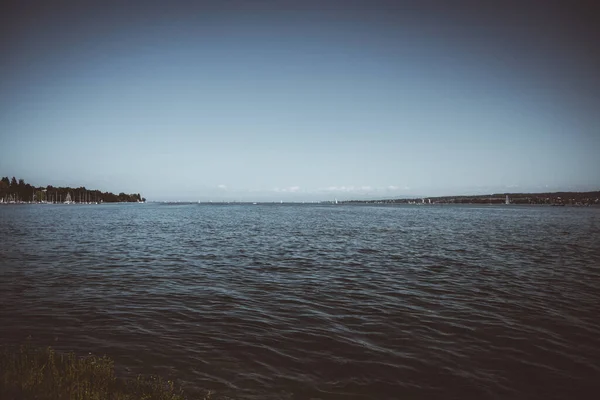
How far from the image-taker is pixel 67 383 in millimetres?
8008

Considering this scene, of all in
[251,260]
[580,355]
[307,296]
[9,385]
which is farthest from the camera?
[251,260]

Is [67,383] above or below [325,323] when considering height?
above

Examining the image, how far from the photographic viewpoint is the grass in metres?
7.26

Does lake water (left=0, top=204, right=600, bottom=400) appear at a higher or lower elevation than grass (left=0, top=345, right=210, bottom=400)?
lower

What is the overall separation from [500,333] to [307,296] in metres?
9.37

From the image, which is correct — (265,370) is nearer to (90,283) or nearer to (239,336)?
(239,336)

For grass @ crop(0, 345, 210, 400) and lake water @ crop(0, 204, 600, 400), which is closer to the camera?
grass @ crop(0, 345, 210, 400)

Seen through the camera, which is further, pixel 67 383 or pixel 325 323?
pixel 325 323

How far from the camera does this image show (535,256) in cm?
3394

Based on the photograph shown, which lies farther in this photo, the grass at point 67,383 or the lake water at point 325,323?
the lake water at point 325,323

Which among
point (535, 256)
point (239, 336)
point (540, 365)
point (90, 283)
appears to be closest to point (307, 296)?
point (239, 336)

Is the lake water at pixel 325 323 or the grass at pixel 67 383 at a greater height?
the grass at pixel 67 383

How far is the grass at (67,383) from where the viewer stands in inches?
286

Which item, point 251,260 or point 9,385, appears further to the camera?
point 251,260
